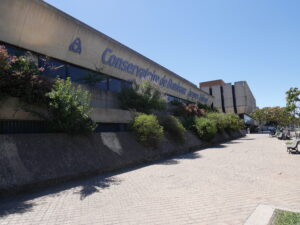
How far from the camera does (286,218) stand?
3725mm

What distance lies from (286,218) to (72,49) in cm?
1239

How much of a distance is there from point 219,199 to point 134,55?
14104 millimetres

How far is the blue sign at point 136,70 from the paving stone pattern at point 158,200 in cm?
947

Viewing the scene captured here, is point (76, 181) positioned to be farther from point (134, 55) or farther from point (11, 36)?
point (134, 55)

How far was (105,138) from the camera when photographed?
411 inches

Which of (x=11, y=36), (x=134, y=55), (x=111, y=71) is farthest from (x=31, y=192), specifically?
(x=134, y=55)

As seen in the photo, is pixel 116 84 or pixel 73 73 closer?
pixel 73 73

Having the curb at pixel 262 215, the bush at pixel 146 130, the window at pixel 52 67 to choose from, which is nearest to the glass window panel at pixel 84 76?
the window at pixel 52 67

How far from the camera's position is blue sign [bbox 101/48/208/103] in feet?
48.0

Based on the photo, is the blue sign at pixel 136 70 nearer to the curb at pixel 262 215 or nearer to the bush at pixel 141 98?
the bush at pixel 141 98

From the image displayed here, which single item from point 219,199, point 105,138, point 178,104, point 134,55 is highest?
point 134,55

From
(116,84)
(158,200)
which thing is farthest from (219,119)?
(158,200)

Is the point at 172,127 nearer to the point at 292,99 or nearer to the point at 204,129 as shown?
the point at 204,129

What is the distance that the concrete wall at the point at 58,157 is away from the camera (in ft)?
20.7
